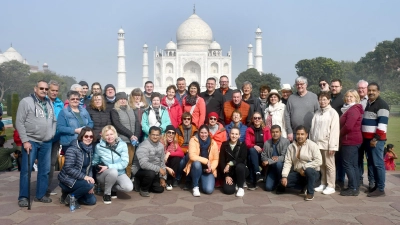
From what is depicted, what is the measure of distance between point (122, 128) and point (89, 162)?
0.79 m

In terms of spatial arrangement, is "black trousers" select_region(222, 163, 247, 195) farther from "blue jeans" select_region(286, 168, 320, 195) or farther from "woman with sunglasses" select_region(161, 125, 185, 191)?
"woman with sunglasses" select_region(161, 125, 185, 191)

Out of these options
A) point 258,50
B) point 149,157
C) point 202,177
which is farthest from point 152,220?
point 258,50

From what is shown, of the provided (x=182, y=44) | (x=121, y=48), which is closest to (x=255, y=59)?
(x=182, y=44)

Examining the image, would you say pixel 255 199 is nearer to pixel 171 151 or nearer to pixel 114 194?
pixel 171 151

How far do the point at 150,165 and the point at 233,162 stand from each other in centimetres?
101

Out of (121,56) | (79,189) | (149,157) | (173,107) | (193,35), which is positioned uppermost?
(193,35)

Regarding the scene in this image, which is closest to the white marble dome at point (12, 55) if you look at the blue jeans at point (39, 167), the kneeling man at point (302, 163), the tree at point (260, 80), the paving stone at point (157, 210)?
the tree at point (260, 80)

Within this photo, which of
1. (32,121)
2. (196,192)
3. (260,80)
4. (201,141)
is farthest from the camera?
(260,80)

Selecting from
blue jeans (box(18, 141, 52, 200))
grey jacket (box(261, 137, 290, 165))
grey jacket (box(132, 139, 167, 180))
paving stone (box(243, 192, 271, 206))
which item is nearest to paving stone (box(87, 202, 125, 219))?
grey jacket (box(132, 139, 167, 180))

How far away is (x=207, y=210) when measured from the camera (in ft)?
15.5

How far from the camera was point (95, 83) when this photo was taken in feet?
20.2

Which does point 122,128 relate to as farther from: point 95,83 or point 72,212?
point 72,212

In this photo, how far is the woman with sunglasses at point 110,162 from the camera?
499cm

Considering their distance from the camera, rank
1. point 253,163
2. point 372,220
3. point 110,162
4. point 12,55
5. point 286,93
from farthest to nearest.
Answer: point 12,55, point 286,93, point 253,163, point 110,162, point 372,220
